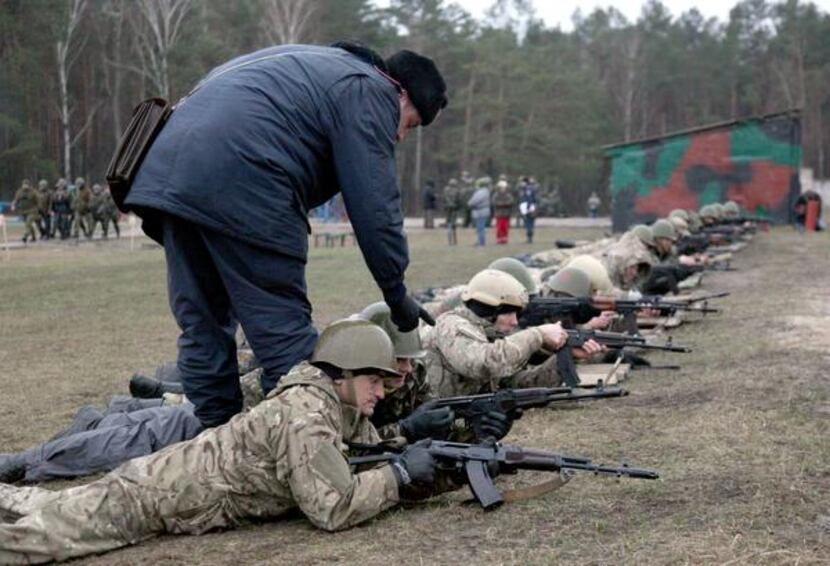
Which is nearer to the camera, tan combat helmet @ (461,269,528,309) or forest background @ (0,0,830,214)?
tan combat helmet @ (461,269,528,309)

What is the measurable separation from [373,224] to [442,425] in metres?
1.15

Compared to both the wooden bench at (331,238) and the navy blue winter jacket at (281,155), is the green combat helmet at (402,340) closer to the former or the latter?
the navy blue winter jacket at (281,155)

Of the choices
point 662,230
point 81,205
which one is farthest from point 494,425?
point 81,205

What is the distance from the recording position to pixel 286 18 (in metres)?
44.3

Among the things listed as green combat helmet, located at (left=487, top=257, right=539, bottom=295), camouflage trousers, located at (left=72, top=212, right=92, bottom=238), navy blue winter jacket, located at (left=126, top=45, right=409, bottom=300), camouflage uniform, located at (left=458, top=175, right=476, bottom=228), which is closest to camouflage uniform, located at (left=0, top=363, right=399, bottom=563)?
navy blue winter jacket, located at (left=126, top=45, right=409, bottom=300)

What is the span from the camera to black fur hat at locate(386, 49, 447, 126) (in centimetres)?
496

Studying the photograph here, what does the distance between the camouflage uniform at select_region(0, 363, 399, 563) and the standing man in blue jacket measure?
1.33 ft

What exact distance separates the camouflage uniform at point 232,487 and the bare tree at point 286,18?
4018 cm

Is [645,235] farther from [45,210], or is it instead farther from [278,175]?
[45,210]

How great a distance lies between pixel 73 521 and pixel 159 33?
4060 centimetres

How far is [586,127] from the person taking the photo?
57.9 m

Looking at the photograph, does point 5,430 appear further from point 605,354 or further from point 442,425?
point 605,354

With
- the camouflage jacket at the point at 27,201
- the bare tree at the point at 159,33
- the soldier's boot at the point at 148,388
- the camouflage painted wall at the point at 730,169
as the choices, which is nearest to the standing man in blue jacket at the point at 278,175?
the soldier's boot at the point at 148,388

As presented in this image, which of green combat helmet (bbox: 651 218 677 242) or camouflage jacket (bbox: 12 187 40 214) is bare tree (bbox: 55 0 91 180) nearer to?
camouflage jacket (bbox: 12 187 40 214)
